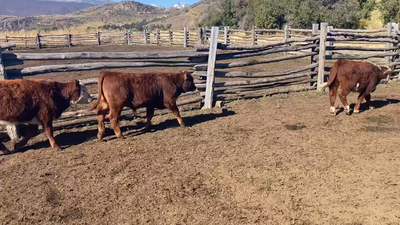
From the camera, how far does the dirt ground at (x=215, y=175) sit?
13.5ft

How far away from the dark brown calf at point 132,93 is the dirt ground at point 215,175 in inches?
17.5

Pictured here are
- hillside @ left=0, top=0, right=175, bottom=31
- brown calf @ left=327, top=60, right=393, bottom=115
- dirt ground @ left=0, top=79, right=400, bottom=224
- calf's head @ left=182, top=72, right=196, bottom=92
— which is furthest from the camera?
hillside @ left=0, top=0, right=175, bottom=31

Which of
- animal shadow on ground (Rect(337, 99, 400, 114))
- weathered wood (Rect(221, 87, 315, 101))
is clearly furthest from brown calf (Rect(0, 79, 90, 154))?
animal shadow on ground (Rect(337, 99, 400, 114))

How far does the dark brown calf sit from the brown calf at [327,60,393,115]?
3092 millimetres

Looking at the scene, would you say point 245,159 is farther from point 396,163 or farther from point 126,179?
point 396,163

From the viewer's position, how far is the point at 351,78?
7660 mm

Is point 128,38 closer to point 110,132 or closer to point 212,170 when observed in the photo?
point 110,132

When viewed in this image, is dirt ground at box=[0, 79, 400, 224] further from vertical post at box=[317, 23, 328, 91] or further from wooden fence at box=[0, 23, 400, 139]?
vertical post at box=[317, 23, 328, 91]

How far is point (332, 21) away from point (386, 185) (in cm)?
2821

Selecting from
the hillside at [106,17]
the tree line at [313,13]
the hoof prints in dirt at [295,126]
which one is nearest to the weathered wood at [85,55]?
the hoof prints in dirt at [295,126]

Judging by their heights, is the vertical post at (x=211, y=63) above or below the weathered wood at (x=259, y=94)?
above

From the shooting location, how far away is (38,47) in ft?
96.9

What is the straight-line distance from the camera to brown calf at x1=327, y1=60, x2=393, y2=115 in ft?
25.2

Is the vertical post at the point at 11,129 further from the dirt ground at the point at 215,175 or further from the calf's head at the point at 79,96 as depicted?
the calf's head at the point at 79,96
